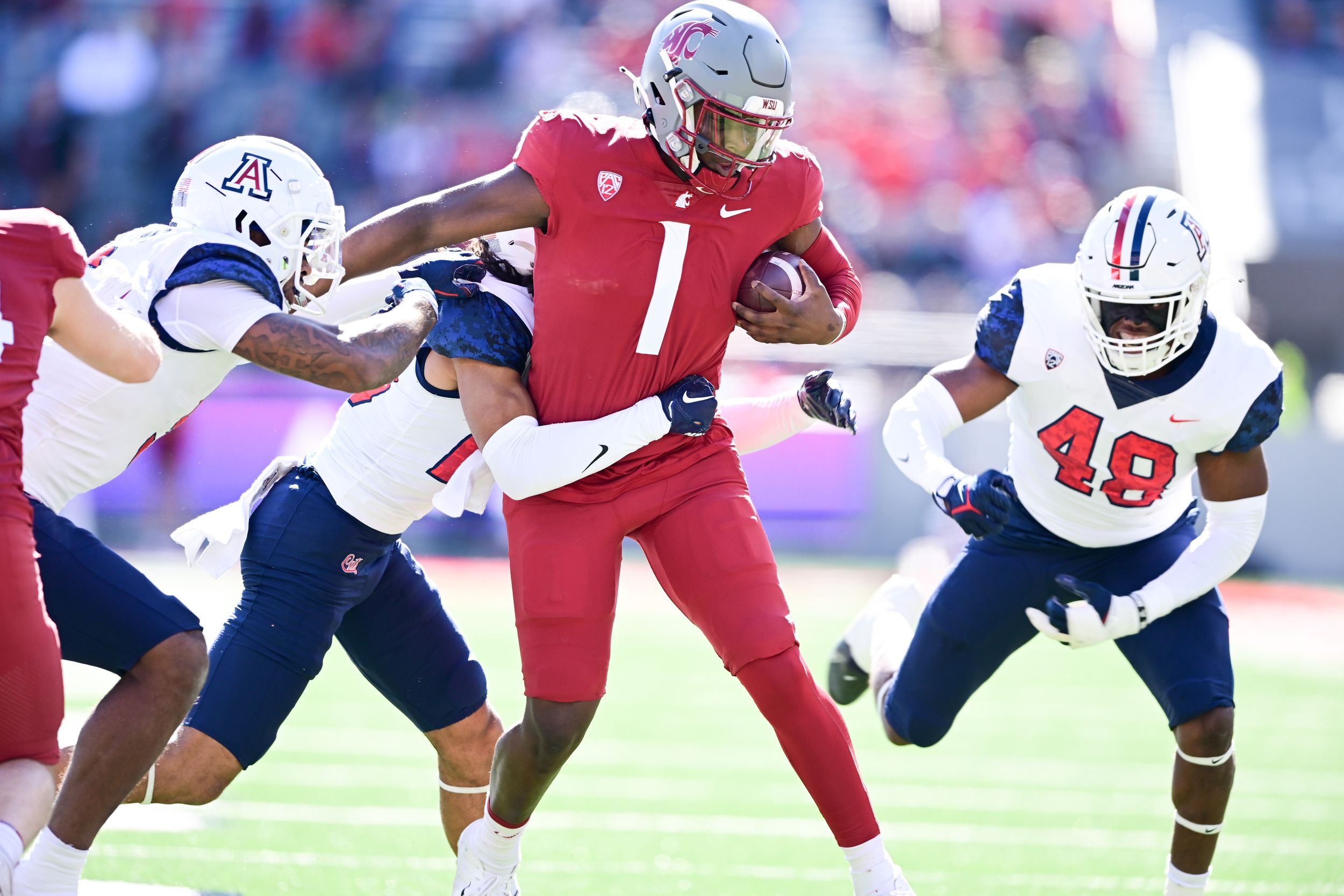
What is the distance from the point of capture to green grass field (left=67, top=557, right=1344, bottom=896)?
425 cm

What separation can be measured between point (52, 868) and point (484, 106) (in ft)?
39.0

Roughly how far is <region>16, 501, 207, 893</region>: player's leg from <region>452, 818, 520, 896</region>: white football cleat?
804 mm

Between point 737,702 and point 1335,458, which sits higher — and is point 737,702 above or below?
Result: above

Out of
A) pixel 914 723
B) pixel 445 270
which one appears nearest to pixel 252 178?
pixel 445 270

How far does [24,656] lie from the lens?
260 centimetres

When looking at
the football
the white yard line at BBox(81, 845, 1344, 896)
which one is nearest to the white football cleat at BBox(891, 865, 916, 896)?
the white yard line at BBox(81, 845, 1344, 896)

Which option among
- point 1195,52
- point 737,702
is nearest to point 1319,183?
point 1195,52

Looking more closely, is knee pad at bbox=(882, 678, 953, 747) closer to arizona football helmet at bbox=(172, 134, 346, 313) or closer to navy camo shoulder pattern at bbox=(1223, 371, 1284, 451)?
navy camo shoulder pattern at bbox=(1223, 371, 1284, 451)

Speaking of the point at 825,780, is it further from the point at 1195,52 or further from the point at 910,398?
the point at 1195,52

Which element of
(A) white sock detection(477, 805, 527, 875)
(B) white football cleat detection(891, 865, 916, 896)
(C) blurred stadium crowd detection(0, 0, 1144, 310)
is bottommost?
(C) blurred stadium crowd detection(0, 0, 1144, 310)

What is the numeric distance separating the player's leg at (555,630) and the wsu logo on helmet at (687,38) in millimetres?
995

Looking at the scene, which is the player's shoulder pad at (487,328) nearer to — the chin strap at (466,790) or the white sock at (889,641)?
the chin strap at (466,790)

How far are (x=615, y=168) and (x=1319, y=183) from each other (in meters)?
15.2

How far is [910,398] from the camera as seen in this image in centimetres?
401
